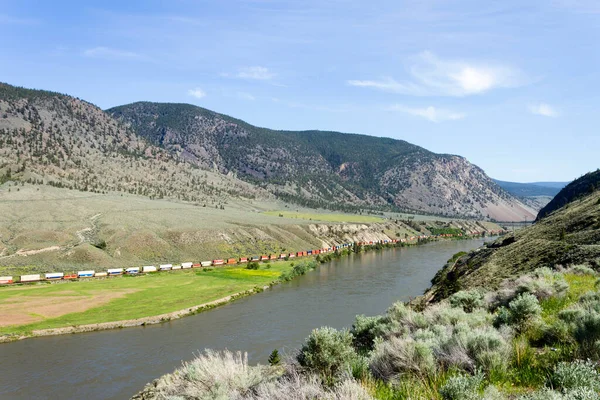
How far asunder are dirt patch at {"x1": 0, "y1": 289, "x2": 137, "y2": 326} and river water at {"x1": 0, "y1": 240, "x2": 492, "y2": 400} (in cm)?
523

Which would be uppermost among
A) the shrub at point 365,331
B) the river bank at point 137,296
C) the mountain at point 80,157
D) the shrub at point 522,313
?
the mountain at point 80,157

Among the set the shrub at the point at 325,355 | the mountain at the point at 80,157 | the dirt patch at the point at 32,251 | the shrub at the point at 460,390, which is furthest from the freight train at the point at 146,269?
the mountain at the point at 80,157

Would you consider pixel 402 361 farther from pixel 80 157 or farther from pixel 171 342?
pixel 80 157

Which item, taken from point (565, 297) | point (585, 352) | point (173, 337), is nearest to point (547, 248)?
point (565, 297)

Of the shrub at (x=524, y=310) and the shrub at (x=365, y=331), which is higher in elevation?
the shrub at (x=524, y=310)

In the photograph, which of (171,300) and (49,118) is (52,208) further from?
Answer: (49,118)

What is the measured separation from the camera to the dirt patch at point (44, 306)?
3753 cm

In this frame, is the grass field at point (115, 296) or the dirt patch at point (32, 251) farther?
the dirt patch at point (32, 251)

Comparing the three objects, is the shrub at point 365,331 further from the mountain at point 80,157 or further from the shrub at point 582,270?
the mountain at point 80,157

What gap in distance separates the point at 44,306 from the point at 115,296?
718 cm

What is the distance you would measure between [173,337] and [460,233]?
15315 cm

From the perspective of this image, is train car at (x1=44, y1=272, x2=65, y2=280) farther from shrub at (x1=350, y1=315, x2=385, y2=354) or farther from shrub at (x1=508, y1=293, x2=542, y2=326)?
shrub at (x1=508, y1=293, x2=542, y2=326)

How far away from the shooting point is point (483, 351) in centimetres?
835

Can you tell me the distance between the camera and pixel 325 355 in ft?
32.8
